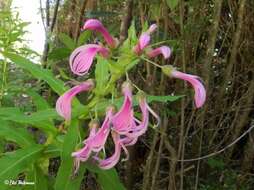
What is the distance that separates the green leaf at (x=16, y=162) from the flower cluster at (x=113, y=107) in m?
0.26

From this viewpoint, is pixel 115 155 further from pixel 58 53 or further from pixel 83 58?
pixel 58 53

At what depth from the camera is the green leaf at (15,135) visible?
1.27m

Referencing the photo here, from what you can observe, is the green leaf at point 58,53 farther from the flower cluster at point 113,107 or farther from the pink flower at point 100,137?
the pink flower at point 100,137

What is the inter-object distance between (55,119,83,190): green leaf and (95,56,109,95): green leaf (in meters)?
0.11

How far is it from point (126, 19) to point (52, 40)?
126 cm

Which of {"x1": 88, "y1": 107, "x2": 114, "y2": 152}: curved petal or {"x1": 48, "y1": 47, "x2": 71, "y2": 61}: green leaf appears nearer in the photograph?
{"x1": 88, "y1": 107, "x2": 114, "y2": 152}: curved petal

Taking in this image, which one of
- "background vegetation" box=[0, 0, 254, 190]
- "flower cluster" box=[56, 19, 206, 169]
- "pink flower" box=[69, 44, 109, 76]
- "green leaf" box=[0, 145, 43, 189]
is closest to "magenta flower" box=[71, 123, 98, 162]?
"flower cluster" box=[56, 19, 206, 169]

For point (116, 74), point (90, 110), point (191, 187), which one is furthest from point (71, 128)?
point (191, 187)

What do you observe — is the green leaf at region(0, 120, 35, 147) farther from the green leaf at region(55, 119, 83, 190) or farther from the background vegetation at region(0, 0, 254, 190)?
the background vegetation at region(0, 0, 254, 190)

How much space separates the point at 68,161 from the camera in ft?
3.80

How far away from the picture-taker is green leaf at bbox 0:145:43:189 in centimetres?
117

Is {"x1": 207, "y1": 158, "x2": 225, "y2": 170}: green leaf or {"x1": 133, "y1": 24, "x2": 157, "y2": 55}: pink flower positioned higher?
{"x1": 133, "y1": 24, "x2": 157, "y2": 55}: pink flower

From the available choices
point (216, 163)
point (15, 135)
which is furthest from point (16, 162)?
point (216, 163)

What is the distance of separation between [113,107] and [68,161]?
26 centimetres
